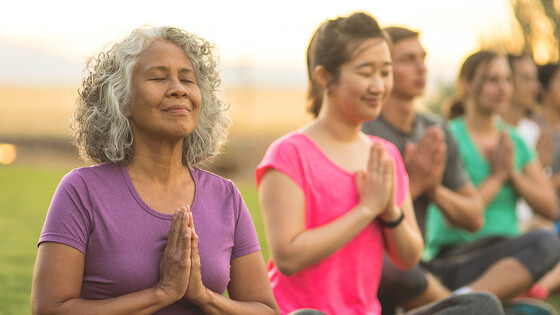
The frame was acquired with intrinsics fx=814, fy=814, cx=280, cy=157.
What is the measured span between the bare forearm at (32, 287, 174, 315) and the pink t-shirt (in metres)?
1.07

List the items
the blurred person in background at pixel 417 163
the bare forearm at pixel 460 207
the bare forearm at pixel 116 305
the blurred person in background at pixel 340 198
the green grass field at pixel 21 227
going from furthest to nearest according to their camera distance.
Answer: the green grass field at pixel 21 227 → the bare forearm at pixel 460 207 → the blurred person in background at pixel 417 163 → the blurred person in background at pixel 340 198 → the bare forearm at pixel 116 305

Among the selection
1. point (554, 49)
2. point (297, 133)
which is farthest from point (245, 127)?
point (297, 133)

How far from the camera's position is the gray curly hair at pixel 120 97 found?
8.86 ft

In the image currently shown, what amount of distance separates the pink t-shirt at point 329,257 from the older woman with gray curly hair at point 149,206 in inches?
25.6

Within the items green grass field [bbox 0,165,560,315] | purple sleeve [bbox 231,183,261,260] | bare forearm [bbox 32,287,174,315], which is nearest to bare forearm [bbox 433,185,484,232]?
A: green grass field [bbox 0,165,560,315]

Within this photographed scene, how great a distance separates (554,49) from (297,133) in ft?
34.3

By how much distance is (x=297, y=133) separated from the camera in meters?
3.67

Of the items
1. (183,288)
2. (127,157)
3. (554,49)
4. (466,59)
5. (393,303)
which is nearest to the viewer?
(183,288)

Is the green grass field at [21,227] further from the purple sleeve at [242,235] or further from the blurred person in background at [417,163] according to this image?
the purple sleeve at [242,235]

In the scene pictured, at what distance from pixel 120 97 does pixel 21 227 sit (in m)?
9.38

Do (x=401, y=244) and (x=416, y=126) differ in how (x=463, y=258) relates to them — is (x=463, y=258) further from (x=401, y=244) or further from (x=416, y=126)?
(x=401, y=244)

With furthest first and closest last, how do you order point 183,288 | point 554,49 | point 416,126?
point 554,49 < point 416,126 < point 183,288

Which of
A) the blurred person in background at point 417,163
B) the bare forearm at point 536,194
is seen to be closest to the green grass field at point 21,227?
the bare forearm at point 536,194

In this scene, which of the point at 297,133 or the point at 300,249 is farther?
the point at 297,133
